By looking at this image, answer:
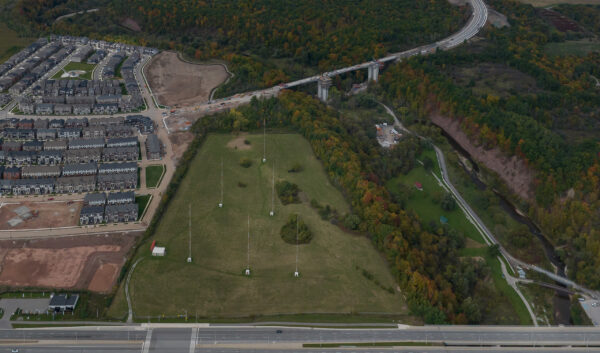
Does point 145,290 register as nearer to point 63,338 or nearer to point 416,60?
point 63,338

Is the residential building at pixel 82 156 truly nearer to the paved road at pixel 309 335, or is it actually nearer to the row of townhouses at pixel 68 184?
the row of townhouses at pixel 68 184

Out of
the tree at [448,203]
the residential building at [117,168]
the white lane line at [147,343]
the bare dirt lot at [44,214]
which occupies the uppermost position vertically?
the residential building at [117,168]

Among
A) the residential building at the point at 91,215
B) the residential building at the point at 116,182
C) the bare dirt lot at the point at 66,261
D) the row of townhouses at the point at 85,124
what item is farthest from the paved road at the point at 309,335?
the row of townhouses at the point at 85,124

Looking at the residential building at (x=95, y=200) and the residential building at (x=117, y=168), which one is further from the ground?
the residential building at (x=95, y=200)

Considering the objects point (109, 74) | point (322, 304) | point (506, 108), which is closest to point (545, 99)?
point (506, 108)

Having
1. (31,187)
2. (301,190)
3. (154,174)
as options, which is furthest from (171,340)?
(31,187)

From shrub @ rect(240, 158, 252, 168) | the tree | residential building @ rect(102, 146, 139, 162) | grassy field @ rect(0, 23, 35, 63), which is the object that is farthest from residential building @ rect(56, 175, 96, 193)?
grassy field @ rect(0, 23, 35, 63)

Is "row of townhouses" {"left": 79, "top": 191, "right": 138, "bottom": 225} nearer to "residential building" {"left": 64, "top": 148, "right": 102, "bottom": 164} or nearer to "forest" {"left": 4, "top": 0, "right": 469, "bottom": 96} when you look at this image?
"residential building" {"left": 64, "top": 148, "right": 102, "bottom": 164}
